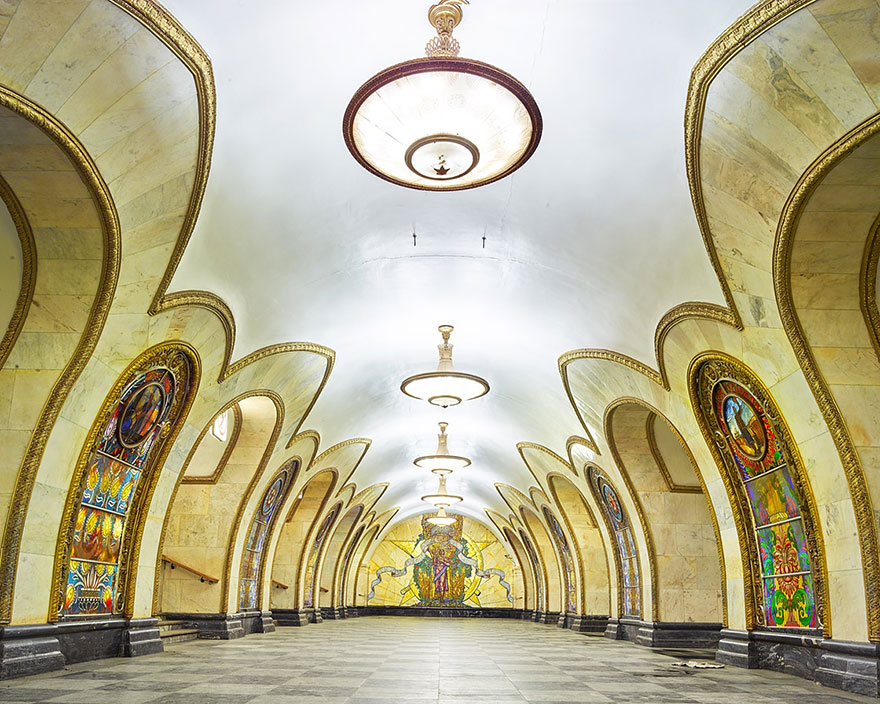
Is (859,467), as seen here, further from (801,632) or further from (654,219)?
(654,219)

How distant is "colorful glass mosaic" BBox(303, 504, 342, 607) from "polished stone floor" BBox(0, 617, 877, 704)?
11104mm

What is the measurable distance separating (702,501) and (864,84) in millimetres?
9672

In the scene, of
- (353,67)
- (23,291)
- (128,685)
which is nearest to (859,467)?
(353,67)

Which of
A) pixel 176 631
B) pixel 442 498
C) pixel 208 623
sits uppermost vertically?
pixel 442 498

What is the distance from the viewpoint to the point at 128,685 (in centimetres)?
610

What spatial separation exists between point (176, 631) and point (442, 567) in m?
22.3

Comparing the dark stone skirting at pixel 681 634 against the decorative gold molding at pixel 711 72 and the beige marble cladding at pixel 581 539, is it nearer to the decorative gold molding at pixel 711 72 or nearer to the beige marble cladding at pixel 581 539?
the beige marble cladding at pixel 581 539

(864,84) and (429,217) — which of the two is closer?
(864,84)

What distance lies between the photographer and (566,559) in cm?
2233

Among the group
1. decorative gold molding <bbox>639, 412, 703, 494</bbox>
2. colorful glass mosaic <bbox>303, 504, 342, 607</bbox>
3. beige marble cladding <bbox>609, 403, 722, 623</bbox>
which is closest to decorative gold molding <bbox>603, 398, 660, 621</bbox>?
beige marble cladding <bbox>609, 403, 722, 623</bbox>

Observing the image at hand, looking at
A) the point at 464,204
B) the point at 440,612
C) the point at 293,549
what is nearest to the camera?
the point at 464,204

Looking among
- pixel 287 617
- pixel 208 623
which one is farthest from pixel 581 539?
pixel 208 623

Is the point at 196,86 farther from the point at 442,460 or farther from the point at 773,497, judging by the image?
the point at 442,460

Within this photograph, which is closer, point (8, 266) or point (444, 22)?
point (444, 22)
